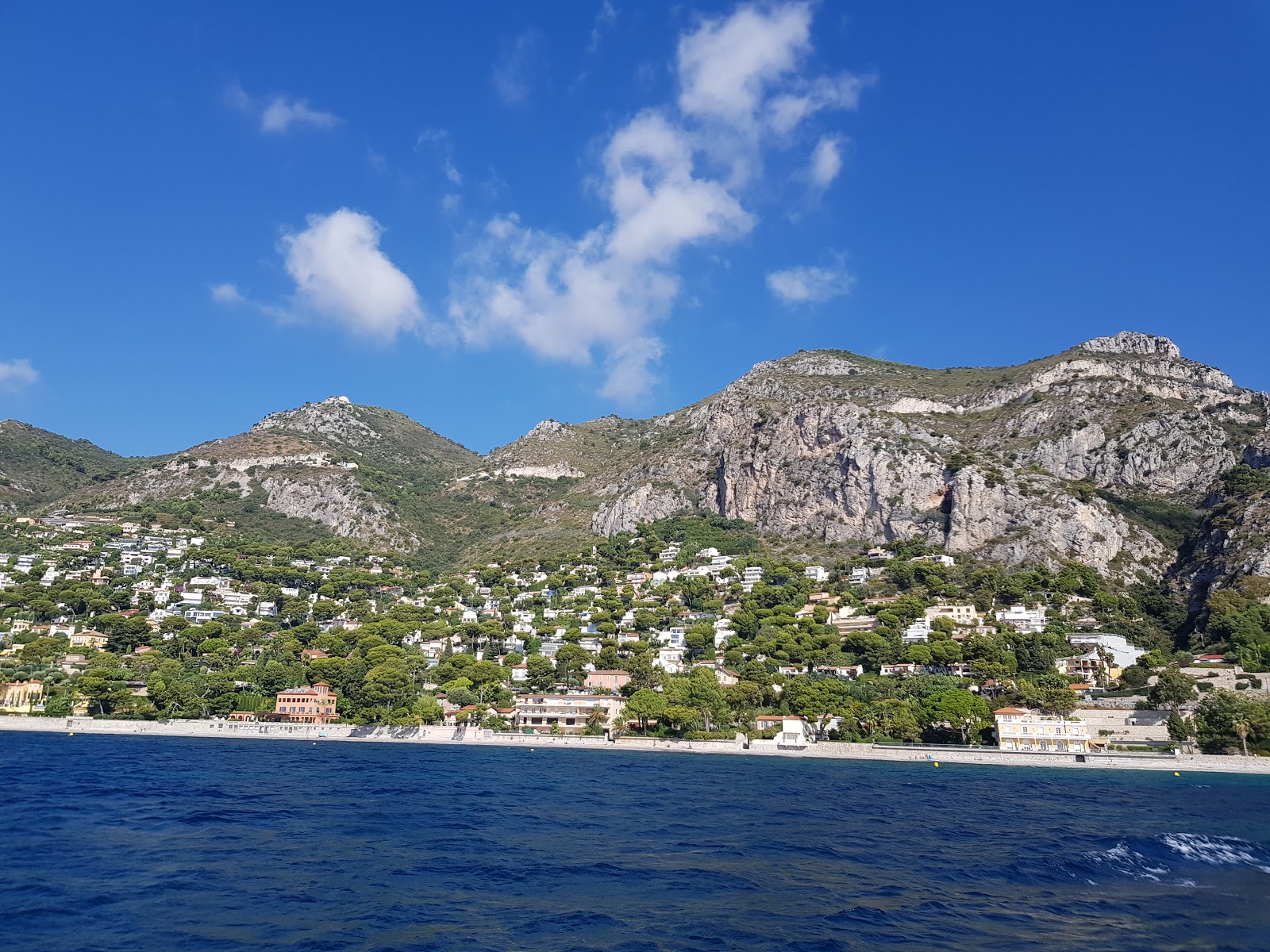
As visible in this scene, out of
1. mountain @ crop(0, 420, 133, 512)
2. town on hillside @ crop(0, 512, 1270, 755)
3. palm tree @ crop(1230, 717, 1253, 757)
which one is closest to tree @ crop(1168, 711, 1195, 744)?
town on hillside @ crop(0, 512, 1270, 755)

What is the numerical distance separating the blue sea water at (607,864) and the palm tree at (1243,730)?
18.0 m

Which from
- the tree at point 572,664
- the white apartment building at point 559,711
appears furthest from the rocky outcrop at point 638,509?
the white apartment building at point 559,711

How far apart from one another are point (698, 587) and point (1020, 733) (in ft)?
181

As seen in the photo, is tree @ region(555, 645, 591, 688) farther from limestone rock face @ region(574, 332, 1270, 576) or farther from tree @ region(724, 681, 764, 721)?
limestone rock face @ region(574, 332, 1270, 576)

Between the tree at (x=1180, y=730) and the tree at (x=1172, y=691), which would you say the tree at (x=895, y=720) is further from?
the tree at (x=1172, y=691)

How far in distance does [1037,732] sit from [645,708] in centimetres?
3214

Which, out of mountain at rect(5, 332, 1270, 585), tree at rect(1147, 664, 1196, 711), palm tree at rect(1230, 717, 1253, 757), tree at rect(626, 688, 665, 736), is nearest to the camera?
palm tree at rect(1230, 717, 1253, 757)

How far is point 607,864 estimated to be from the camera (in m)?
23.9

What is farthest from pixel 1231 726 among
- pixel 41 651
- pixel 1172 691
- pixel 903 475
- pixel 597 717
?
pixel 41 651

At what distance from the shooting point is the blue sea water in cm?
1712

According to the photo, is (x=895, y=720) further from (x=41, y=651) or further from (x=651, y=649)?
(x=41, y=651)

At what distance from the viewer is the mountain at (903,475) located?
117625 millimetres

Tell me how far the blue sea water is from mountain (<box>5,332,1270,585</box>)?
76741mm

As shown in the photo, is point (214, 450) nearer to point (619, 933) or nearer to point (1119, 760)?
point (1119, 760)
